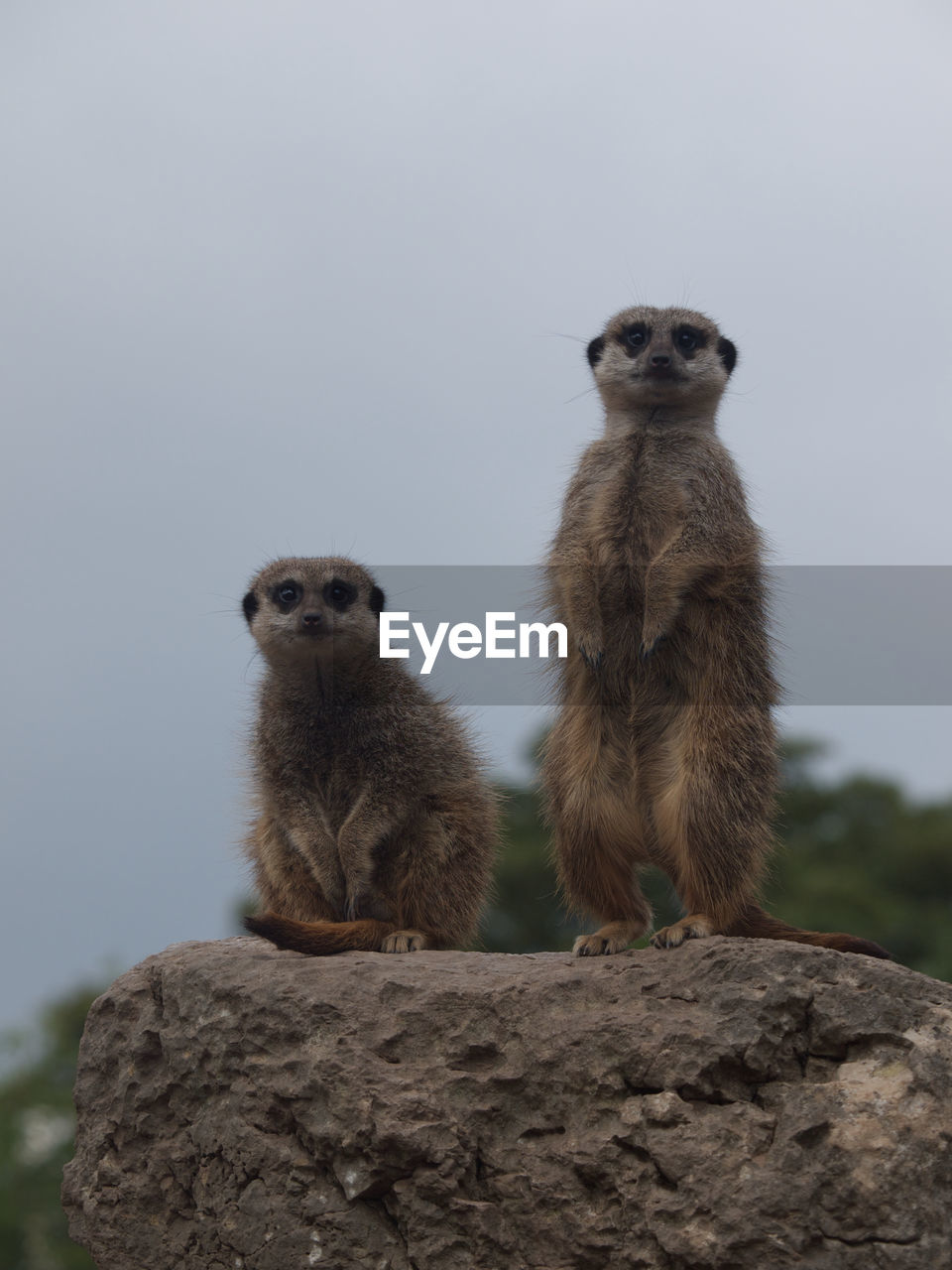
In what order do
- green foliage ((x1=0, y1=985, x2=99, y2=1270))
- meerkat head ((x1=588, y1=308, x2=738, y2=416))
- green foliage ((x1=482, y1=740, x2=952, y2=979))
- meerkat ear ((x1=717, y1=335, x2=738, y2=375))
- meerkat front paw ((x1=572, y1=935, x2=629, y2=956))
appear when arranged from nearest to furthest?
meerkat front paw ((x1=572, y1=935, x2=629, y2=956)) → meerkat head ((x1=588, y1=308, x2=738, y2=416)) → meerkat ear ((x1=717, y1=335, x2=738, y2=375)) → green foliage ((x1=0, y1=985, x2=99, y2=1270)) → green foliage ((x1=482, y1=740, x2=952, y2=979))

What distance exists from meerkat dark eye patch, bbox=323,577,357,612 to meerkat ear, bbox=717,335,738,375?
6.50 ft

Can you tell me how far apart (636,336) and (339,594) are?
176 cm

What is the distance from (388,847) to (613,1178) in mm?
1947

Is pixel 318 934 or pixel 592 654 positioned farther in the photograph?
pixel 592 654

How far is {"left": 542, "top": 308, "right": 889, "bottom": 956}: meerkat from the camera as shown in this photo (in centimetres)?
537

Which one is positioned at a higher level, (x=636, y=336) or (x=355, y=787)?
(x=636, y=336)

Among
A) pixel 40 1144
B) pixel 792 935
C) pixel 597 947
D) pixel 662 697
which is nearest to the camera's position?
pixel 792 935

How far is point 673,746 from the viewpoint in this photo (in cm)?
558

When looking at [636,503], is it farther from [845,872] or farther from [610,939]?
[845,872]

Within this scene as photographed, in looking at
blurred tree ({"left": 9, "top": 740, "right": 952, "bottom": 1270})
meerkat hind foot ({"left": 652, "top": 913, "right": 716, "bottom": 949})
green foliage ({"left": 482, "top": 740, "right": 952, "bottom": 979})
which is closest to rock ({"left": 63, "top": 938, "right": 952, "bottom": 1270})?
meerkat hind foot ({"left": 652, "top": 913, "right": 716, "bottom": 949})

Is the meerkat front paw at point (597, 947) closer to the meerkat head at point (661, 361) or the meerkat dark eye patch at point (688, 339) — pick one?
the meerkat head at point (661, 361)

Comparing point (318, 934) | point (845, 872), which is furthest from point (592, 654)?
point (845, 872)

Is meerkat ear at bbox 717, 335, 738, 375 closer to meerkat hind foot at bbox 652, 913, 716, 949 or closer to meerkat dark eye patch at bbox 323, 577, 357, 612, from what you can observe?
meerkat dark eye patch at bbox 323, 577, 357, 612

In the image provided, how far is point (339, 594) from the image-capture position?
21.6ft
